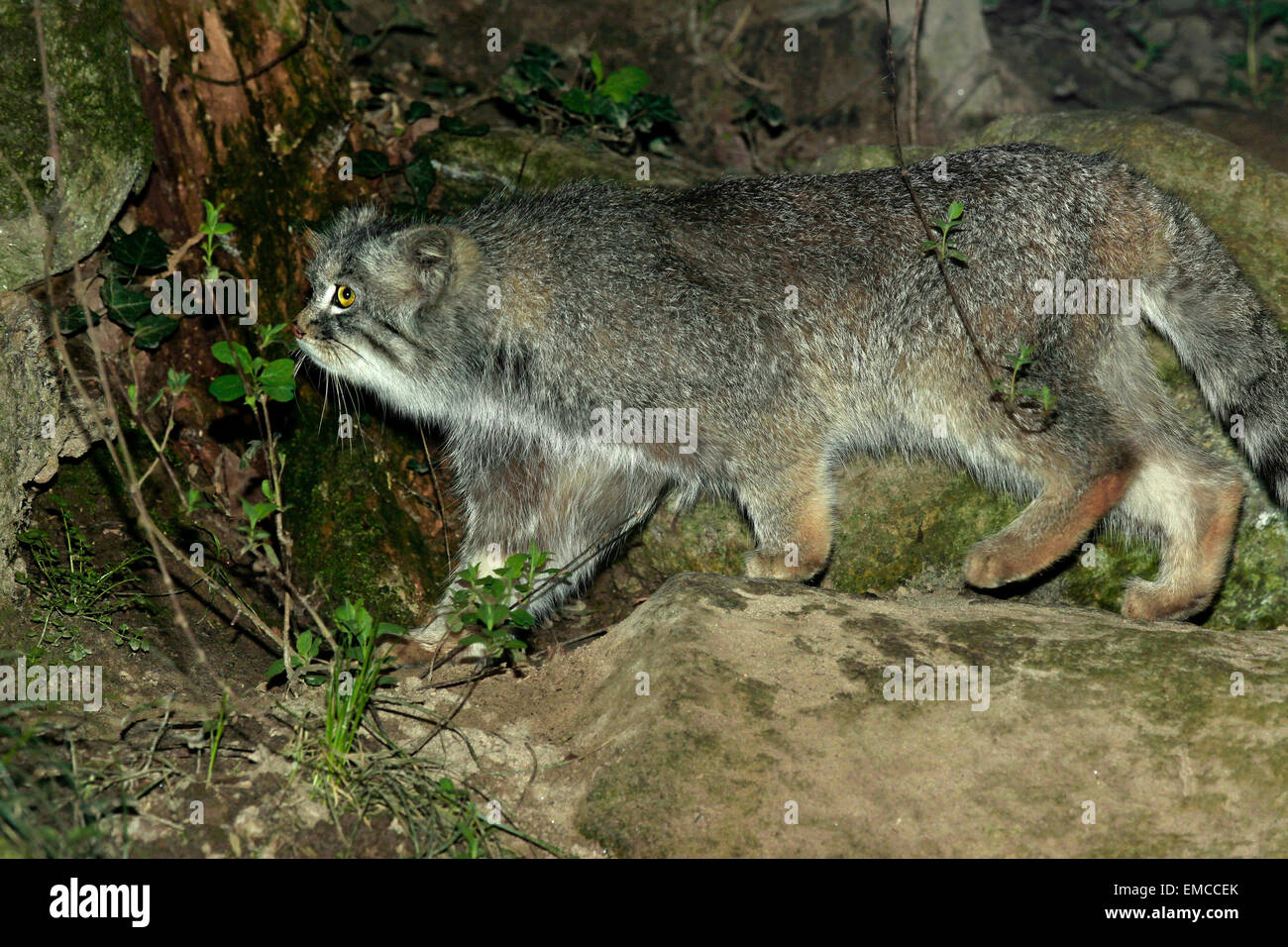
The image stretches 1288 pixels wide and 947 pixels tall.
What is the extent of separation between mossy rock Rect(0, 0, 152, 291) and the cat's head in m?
0.97

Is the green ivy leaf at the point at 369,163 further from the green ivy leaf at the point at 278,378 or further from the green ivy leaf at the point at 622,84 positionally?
the green ivy leaf at the point at 278,378

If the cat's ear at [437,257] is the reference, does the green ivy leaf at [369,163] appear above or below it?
above

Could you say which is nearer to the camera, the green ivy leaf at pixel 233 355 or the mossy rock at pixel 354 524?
the green ivy leaf at pixel 233 355

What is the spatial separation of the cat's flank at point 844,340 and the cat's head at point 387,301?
1 centimetres

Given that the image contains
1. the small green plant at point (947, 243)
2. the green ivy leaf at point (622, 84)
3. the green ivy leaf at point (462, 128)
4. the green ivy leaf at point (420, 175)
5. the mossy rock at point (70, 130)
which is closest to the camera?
the mossy rock at point (70, 130)

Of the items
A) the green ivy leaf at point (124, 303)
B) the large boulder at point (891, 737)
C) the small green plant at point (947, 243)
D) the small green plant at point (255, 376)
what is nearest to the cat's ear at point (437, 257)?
the small green plant at point (255, 376)

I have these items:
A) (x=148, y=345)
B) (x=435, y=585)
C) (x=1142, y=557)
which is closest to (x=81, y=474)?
(x=148, y=345)

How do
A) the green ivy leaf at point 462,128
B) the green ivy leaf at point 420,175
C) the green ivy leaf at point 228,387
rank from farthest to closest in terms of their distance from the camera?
1. the green ivy leaf at point 462,128
2. the green ivy leaf at point 420,175
3. the green ivy leaf at point 228,387

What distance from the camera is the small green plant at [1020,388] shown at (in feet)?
15.6

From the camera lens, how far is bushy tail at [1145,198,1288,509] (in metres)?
5.20

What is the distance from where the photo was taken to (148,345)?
16.8 ft

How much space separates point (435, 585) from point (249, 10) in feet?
10.5

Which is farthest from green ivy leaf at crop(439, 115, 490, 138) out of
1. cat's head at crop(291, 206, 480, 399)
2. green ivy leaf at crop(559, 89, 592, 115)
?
cat's head at crop(291, 206, 480, 399)

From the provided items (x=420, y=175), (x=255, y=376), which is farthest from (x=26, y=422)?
(x=420, y=175)
